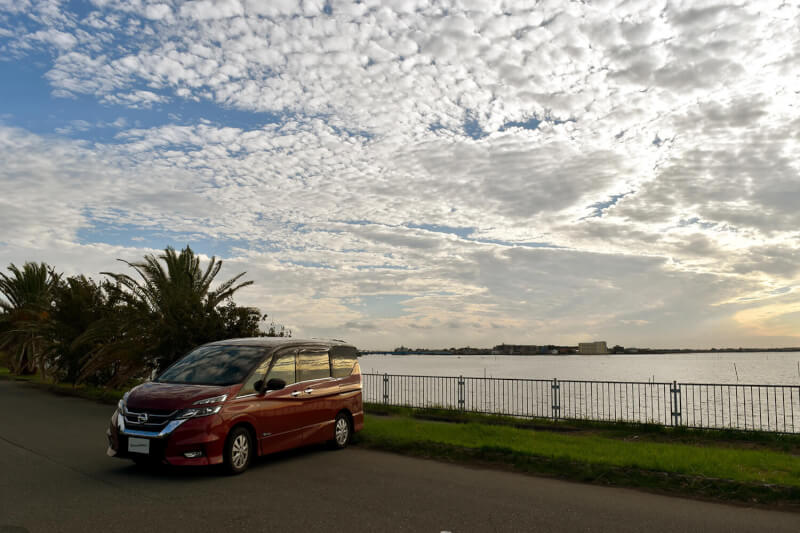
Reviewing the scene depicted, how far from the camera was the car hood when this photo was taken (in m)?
8.59

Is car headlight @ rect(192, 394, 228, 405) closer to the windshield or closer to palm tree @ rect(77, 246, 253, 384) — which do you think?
the windshield

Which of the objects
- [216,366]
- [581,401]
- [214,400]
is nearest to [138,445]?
[214,400]

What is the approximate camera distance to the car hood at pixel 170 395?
8586 millimetres

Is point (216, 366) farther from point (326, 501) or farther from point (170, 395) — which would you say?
point (326, 501)

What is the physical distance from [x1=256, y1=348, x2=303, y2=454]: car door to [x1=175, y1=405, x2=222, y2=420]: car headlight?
815mm

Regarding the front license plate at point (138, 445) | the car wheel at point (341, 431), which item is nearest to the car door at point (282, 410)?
the car wheel at point (341, 431)

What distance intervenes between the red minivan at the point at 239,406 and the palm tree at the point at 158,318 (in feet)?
34.3

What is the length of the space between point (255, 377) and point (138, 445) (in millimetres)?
1853

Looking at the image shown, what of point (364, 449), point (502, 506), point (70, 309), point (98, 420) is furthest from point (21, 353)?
point (502, 506)

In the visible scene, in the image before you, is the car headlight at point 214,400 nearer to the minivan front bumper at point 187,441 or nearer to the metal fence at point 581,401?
the minivan front bumper at point 187,441

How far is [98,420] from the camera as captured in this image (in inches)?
630

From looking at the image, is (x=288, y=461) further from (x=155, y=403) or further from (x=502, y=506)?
(x=502, y=506)

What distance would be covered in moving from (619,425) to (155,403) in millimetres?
11097

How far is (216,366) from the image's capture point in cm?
985
